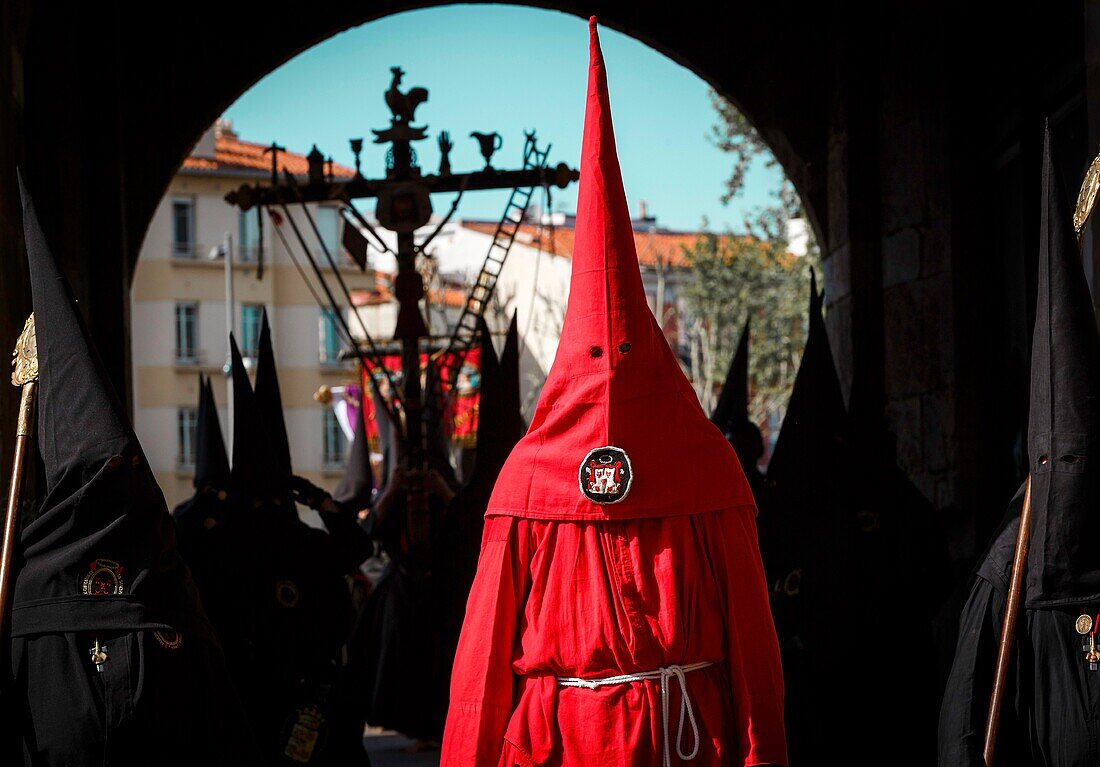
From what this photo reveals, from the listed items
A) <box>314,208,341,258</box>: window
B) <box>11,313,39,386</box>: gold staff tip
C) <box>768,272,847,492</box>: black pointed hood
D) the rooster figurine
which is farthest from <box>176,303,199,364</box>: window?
<box>11,313,39,386</box>: gold staff tip

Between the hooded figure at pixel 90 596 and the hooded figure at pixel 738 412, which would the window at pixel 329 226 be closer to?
the hooded figure at pixel 738 412

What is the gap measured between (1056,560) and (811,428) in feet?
6.67

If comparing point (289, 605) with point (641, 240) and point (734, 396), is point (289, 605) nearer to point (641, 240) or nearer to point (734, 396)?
point (734, 396)

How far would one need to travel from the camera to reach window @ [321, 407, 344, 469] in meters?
A: 43.2

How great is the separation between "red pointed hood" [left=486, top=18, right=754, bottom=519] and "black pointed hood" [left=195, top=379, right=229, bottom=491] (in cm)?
269

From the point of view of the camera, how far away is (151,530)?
12.3 feet

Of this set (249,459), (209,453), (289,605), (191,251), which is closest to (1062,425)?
(289,605)

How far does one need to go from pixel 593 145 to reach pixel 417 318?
5228mm

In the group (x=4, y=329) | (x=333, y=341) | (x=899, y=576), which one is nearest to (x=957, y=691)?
(x=899, y=576)

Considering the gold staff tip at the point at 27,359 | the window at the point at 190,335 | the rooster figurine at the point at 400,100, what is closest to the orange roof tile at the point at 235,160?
the window at the point at 190,335

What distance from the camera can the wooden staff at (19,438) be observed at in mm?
3652

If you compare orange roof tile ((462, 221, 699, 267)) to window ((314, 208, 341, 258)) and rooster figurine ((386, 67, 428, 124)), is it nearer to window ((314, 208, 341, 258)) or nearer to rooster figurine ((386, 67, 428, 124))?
window ((314, 208, 341, 258))

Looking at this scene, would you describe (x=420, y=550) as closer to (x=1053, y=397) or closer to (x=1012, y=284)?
(x=1012, y=284)

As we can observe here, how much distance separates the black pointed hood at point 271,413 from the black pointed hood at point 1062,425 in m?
3.10
